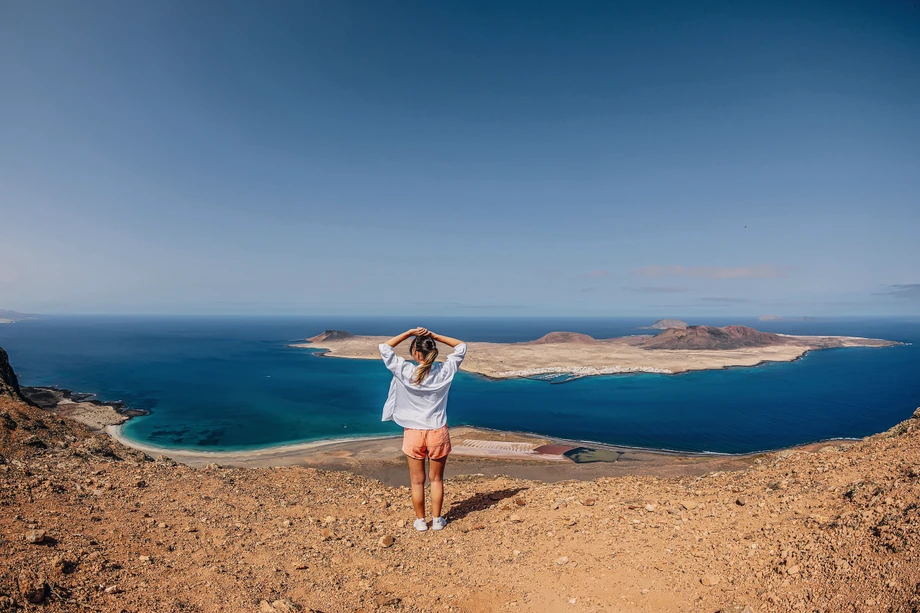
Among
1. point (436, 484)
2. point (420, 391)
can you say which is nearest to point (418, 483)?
point (436, 484)

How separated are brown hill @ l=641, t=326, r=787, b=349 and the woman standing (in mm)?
115602

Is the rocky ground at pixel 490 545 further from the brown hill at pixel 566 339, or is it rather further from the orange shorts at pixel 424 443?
the brown hill at pixel 566 339

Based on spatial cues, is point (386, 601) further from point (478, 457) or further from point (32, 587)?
point (478, 457)

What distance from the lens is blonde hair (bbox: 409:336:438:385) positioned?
566 centimetres

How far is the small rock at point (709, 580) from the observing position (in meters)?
A: 4.38

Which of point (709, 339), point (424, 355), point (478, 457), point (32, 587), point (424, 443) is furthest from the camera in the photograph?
point (709, 339)

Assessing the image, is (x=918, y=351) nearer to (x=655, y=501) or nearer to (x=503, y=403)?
(x=503, y=403)

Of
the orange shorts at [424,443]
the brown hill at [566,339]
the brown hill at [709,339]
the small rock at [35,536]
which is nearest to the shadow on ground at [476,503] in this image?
the orange shorts at [424,443]

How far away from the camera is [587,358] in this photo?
87.9 m

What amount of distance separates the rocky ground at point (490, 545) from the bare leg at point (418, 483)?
362mm

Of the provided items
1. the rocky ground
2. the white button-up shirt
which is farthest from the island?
the white button-up shirt

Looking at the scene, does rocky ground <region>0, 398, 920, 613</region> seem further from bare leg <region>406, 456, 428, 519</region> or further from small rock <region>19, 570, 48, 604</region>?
bare leg <region>406, 456, 428, 519</region>

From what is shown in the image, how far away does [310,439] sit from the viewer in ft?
120

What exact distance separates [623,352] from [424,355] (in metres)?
97.5
